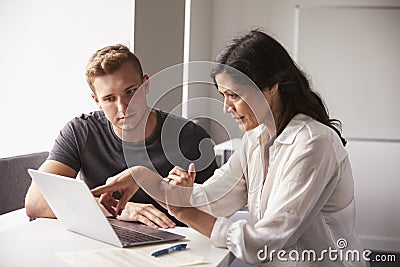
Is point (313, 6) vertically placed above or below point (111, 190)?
above

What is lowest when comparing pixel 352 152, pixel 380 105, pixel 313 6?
pixel 352 152

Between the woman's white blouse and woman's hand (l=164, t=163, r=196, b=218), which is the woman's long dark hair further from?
woman's hand (l=164, t=163, r=196, b=218)

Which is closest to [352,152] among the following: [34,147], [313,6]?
[313,6]

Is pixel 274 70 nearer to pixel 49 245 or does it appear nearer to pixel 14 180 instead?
pixel 49 245

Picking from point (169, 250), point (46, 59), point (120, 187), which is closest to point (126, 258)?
point (169, 250)

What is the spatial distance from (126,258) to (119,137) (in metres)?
0.84

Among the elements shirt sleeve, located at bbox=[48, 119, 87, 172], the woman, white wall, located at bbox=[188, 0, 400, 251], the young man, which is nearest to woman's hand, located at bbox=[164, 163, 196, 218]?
the woman

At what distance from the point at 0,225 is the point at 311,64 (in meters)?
2.68

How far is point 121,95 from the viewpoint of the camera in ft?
7.11

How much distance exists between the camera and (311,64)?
16.4 feet

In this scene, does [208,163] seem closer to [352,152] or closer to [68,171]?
[68,171]

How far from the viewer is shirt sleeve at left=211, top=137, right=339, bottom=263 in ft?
5.50

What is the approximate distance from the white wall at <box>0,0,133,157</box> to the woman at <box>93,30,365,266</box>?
123cm

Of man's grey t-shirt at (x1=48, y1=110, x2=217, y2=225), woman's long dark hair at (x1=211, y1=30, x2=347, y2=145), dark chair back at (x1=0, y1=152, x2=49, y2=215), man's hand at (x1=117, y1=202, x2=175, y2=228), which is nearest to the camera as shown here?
woman's long dark hair at (x1=211, y1=30, x2=347, y2=145)
